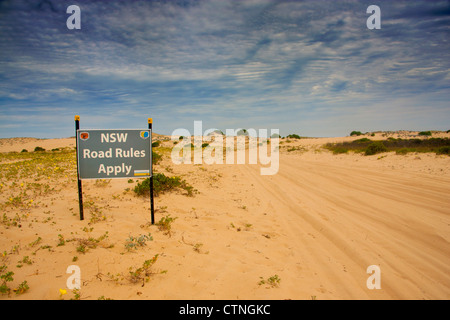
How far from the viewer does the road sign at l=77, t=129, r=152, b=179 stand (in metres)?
5.46

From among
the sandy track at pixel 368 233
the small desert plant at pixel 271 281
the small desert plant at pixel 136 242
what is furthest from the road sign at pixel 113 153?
the sandy track at pixel 368 233

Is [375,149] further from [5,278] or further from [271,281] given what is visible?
[5,278]

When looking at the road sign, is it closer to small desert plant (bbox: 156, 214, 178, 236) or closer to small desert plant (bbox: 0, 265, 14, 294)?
small desert plant (bbox: 156, 214, 178, 236)

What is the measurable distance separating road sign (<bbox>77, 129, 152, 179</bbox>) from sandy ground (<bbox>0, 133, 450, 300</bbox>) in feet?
4.14

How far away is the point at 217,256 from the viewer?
4.57 meters

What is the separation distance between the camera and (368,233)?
19.1 feet

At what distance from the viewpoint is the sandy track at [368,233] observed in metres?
3.86

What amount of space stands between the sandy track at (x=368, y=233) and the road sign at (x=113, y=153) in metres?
3.93

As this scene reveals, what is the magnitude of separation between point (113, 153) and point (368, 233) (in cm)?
643

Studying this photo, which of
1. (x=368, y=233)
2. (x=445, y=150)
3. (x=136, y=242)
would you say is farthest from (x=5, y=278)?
(x=445, y=150)
